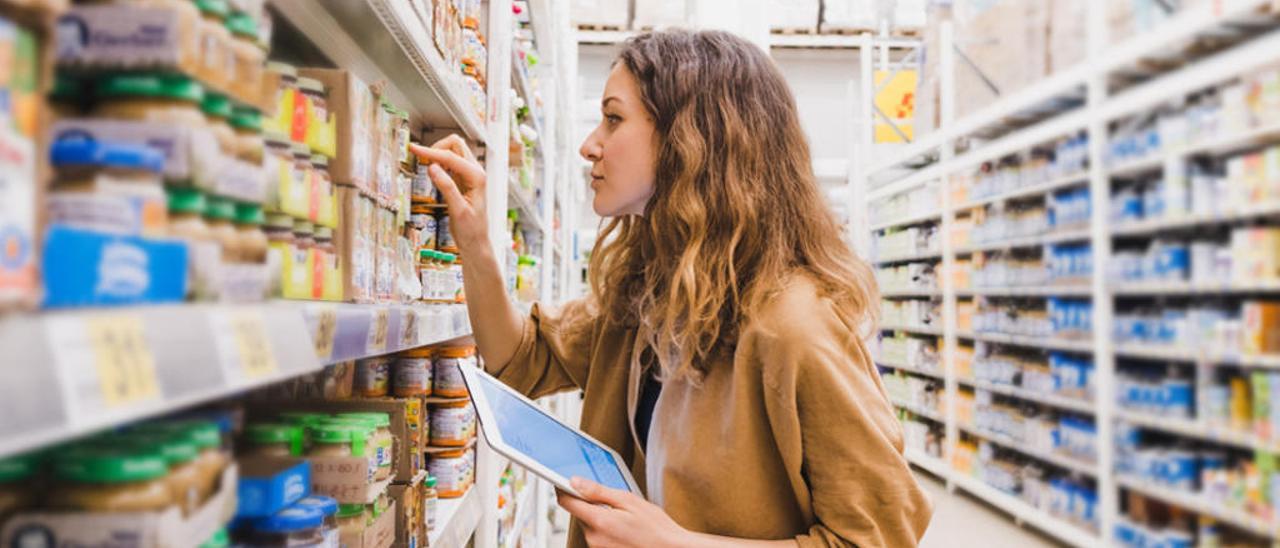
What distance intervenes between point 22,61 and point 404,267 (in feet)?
2.74

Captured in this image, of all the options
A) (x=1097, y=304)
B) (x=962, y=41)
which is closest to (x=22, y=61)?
(x=1097, y=304)

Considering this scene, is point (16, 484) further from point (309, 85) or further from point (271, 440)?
point (309, 85)

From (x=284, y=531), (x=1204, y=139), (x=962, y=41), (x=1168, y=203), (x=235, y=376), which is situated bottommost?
(x=284, y=531)

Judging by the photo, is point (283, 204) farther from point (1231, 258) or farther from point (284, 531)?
point (1231, 258)

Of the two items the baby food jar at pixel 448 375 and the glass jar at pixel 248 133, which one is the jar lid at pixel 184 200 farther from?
the baby food jar at pixel 448 375

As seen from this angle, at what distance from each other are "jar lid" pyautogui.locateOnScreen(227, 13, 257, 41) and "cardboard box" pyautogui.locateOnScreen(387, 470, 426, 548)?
2.29ft

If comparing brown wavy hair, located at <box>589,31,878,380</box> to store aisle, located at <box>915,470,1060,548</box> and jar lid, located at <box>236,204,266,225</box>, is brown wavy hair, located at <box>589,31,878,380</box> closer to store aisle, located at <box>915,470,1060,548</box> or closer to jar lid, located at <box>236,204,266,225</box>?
jar lid, located at <box>236,204,266,225</box>

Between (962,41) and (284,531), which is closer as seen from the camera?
(284,531)

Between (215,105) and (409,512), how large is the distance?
0.78 m

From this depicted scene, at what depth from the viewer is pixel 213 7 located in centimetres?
53

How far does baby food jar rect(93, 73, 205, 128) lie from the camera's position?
48cm

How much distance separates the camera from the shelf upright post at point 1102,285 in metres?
4.31

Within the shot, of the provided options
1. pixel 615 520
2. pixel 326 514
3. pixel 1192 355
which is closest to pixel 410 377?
pixel 615 520

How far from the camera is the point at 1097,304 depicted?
14.3 ft
